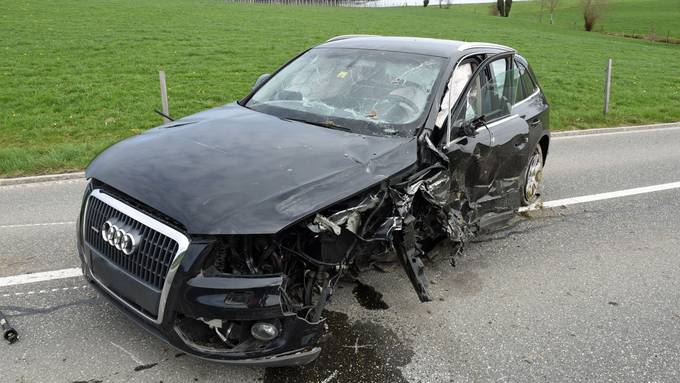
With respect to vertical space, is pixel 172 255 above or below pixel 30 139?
above

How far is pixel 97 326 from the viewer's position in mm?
3551

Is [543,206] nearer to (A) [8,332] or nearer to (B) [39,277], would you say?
(B) [39,277]

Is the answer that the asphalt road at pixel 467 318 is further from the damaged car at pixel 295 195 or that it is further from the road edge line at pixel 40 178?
the road edge line at pixel 40 178

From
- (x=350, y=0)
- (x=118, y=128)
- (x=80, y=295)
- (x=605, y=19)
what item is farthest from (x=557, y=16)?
(x=80, y=295)

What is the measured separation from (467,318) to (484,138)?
4.82 ft

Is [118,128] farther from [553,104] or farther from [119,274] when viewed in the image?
[553,104]

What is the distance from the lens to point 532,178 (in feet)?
19.8

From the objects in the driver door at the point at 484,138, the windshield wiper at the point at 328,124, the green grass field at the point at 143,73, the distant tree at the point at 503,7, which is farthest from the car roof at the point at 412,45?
the distant tree at the point at 503,7

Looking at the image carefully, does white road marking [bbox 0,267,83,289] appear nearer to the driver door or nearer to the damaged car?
the damaged car

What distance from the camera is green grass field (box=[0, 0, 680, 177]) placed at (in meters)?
9.36

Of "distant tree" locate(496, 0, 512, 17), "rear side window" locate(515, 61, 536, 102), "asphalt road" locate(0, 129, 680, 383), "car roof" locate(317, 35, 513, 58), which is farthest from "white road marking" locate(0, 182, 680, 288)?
"distant tree" locate(496, 0, 512, 17)

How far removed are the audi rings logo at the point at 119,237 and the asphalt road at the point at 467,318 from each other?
0.73 m

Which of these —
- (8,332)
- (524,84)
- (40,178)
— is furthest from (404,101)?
(40,178)

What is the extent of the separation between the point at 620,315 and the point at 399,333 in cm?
166
